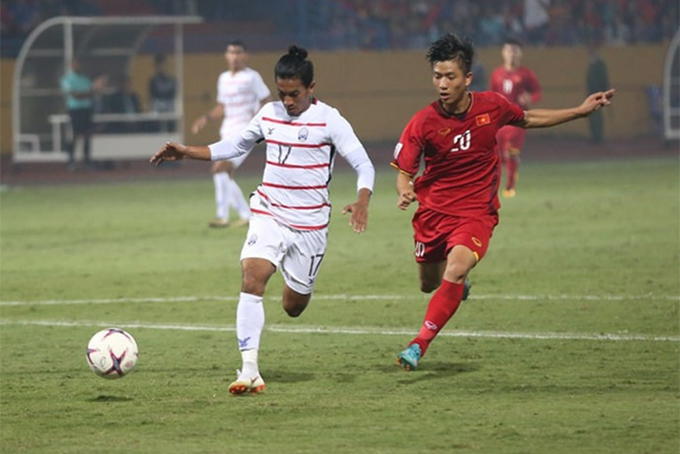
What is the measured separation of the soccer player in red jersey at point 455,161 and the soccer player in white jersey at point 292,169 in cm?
51

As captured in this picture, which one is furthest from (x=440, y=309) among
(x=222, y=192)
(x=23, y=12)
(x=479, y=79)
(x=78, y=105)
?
(x=23, y=12)

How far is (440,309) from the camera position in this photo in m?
8.54

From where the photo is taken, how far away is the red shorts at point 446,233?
8820mm

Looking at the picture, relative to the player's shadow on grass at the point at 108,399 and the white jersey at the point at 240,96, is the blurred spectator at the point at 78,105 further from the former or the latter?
the player's shadow on grass at the point at 108,399

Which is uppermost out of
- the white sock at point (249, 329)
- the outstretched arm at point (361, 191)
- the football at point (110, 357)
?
the outstretched arm at point (361, 191)

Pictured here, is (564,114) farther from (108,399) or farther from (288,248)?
(108,399)

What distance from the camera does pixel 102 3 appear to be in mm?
35375

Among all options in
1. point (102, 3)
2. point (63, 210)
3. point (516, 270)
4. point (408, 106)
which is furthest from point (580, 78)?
point (516, 270)

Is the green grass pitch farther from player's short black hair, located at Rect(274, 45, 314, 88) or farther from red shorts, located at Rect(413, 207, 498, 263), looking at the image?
player's short black hair, located at Rect(274, 45, 314, 88)

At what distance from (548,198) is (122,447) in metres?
14.9

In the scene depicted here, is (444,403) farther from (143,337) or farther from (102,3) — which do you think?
(102,3)

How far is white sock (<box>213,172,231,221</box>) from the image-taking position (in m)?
17.6

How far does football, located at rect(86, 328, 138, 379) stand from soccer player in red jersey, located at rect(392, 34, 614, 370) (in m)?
1.87

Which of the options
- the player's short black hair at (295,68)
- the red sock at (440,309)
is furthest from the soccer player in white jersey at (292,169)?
the red sock at (440,309)
